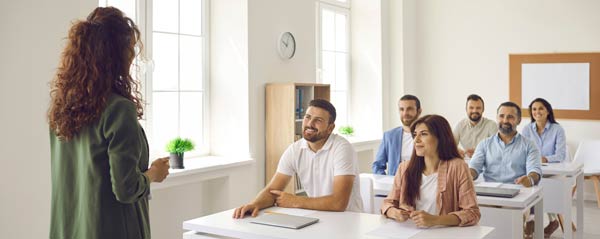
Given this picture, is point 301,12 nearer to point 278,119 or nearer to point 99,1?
point 278,119

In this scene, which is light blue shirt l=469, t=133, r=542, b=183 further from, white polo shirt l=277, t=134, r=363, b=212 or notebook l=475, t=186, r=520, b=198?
white polo shirt l=277, t=134, r=363, b=212

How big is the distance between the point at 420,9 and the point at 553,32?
1796mm

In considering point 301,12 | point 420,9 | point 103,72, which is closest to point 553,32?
point 420,9

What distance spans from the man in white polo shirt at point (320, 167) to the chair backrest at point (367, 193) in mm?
211

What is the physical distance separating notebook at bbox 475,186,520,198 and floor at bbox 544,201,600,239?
219 cm

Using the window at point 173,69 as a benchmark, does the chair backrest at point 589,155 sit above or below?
below

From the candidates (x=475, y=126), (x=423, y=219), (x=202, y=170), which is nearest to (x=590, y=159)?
(x=475, y=126)

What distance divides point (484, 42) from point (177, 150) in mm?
4913

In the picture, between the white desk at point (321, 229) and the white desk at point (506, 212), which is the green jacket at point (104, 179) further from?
the white desk at point (506, 212)

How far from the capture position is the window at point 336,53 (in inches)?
296

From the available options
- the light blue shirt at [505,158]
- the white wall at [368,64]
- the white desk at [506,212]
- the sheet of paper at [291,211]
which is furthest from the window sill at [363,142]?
the sheet of paper at [291,211]

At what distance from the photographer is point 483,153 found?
16.5 feet

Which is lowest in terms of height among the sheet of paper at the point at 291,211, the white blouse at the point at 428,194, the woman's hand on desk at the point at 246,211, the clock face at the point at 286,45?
the sheet of paper at the point at 291,211

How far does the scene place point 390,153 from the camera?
5.20m
